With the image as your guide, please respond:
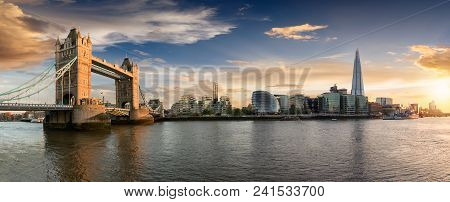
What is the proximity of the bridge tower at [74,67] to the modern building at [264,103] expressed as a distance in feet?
271

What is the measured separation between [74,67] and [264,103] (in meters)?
87.9

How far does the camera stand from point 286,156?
17.3 meters

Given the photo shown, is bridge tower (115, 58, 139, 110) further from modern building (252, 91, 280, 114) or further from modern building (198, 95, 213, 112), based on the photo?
modern building (198, 95, 213, 112)

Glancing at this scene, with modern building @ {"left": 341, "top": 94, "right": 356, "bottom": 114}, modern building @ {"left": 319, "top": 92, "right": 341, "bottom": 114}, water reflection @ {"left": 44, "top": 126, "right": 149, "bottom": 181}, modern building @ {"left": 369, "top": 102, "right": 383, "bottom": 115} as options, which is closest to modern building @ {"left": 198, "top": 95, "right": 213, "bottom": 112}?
modern building @ {"left": 319, "top": 92, "right": 341, "bottom": 114}

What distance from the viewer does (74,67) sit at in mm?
43344

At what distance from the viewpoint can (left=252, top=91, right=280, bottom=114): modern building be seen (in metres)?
124

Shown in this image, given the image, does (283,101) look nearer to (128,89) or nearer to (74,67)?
(128,89)

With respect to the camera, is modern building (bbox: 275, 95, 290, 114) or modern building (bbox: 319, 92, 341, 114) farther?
modern building (bbox: 275, 95, 290, 114)

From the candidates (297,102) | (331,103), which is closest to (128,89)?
(297,102)

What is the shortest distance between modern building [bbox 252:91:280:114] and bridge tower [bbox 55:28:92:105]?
271 feet

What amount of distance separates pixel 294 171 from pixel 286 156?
3902 millimetres

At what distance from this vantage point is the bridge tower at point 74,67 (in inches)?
1672

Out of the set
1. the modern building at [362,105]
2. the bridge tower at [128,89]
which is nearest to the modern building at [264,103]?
the modern building at [362,105]
